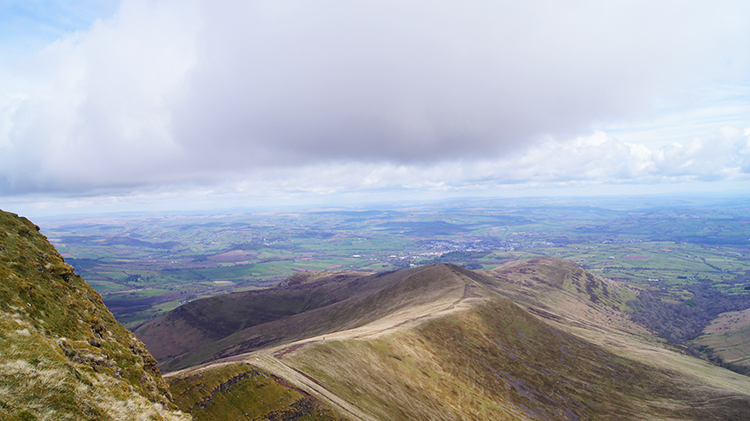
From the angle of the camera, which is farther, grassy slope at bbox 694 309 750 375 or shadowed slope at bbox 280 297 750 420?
grassy slope at bbox 694 309 750 375

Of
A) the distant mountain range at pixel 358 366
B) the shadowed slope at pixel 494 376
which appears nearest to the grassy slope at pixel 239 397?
the distant mountain range at pixel 358 366

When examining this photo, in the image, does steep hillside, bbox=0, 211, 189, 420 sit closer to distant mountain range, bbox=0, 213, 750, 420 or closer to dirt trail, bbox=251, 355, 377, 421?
distant mountain range, bbox=0, 213, 750, 420

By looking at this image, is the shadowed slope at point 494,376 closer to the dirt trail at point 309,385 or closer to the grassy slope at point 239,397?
the dirt trail at point 309,385

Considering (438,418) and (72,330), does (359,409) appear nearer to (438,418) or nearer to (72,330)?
(438,418)

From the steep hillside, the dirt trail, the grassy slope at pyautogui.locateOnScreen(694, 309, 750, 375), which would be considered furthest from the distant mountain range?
the grassy slope at pyautogui.locateOnScreen(694, 309, 750, 375)

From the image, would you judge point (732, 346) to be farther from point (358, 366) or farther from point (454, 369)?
point (358, 366)

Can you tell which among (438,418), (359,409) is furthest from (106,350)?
(438,418)

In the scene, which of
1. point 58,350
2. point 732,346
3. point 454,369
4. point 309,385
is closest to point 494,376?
point 454,369
